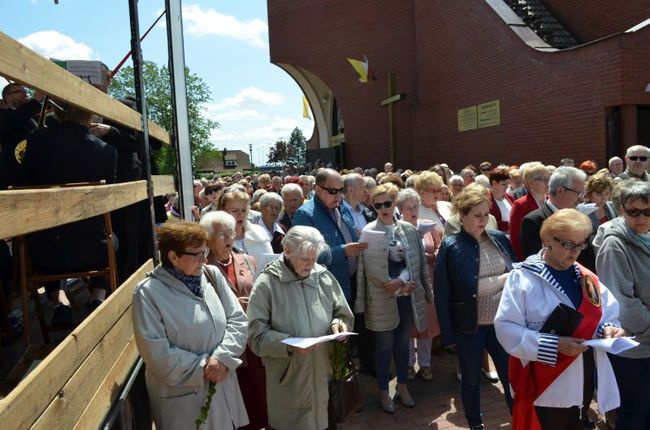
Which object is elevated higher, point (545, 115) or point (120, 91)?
point (120, 91)

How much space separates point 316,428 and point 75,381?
5.40ft

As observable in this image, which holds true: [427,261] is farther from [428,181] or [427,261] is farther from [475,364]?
Answer: [475,364]

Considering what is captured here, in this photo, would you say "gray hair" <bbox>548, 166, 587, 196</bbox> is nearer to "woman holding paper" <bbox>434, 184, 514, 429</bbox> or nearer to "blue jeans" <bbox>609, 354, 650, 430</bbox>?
"woman holding paper" <bbox>434, 184, 514, 429</bbox>

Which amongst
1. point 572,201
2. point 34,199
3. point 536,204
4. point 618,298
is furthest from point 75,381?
point 536,204

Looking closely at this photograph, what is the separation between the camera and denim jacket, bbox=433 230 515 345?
3684 mm

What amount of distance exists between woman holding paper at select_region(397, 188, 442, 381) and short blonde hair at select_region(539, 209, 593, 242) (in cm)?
195

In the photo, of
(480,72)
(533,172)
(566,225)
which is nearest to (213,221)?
(566,225)

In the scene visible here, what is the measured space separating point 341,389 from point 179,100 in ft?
9.07

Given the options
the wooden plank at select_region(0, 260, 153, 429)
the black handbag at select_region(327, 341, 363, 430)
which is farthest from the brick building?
the wooden plank at select_region(0, 260, 153, 429)

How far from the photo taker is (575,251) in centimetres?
270

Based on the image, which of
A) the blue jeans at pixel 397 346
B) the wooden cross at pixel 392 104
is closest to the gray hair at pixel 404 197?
the blue jeans at pixel 397 346

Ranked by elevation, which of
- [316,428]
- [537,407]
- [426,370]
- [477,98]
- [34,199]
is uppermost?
[477,98]

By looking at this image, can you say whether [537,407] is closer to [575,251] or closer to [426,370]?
[575,251]

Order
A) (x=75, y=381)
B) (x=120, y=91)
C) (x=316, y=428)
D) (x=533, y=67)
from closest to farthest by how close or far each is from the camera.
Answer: (x=75, y=381) → (x=316, y=428) → (x=533, y=67) → (x=120, y=91)
